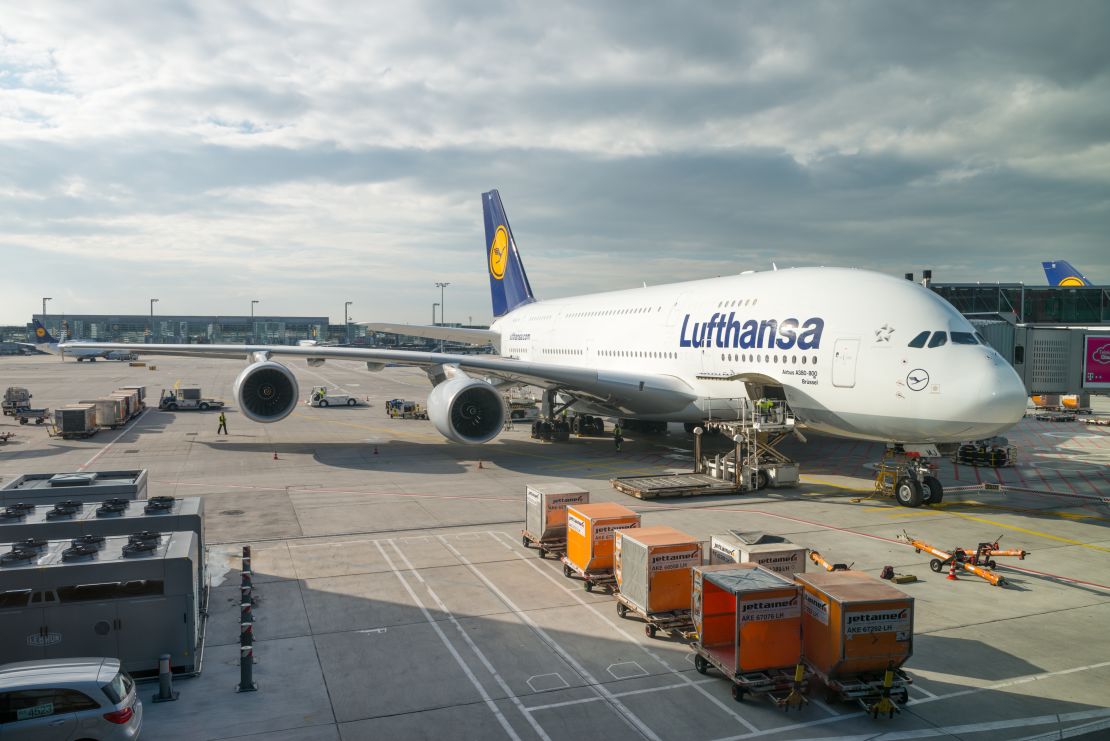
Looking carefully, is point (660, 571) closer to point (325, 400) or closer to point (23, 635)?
point (23, 635)

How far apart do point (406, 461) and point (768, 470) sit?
1234 cm

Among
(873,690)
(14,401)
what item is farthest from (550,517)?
(14,401)

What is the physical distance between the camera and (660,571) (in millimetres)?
11258

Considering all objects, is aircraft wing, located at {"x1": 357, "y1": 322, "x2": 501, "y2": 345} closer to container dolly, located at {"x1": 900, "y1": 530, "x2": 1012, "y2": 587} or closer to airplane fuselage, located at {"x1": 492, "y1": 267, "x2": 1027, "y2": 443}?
airplane fuselage, located at {"x1": 492, "y1": 267, "x2": 1027, "y2": 443}

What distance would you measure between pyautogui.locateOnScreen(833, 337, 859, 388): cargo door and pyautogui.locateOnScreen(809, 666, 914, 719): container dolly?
1090 cm

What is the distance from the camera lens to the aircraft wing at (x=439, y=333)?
1608 inches

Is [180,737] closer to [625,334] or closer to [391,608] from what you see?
[391,608]

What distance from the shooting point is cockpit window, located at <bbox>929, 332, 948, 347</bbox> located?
1783 centimetres

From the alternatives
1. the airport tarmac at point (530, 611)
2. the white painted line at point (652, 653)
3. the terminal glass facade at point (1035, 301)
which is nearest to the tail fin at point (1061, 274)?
the terminal glass facade at point (1035, 301)

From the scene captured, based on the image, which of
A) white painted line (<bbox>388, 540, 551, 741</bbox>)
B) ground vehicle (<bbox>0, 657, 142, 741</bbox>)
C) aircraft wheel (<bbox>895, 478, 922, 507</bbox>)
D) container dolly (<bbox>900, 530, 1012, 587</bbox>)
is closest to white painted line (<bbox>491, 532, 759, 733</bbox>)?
white painted line (<bbox>388, 540, 551, 741</bbox>)

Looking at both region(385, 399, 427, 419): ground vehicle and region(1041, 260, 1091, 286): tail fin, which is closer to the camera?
region(385, 399, 427, 419): ground vehicle

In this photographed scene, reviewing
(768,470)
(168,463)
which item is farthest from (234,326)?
(768,470)

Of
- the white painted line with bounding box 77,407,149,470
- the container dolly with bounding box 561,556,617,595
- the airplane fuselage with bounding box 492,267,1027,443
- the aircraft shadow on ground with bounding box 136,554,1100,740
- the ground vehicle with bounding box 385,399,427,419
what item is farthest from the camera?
the ground vehicle with bounding box 385,399,427,419

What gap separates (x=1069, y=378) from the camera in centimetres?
2323
